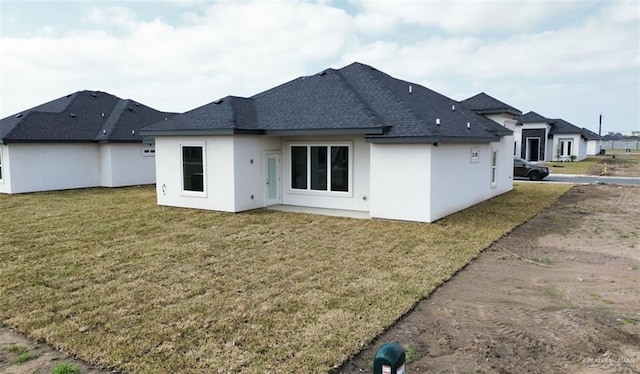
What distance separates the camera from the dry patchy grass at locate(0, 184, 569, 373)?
4.84 meters

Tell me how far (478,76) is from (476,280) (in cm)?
2612

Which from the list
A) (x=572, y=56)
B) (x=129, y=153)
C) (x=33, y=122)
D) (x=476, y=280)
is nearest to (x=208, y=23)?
(x=129, y=153)

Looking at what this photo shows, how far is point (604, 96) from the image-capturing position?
116ft

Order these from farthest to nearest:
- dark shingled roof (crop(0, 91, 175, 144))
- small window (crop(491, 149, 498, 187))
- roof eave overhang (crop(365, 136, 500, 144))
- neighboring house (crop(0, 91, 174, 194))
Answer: dark shingled roof (crop(0, 91, 175, 144)) < neighboring house (crop(0, 91, 174, 194)) < small window (crop(491, 149, 498, 187)) < roof eave overhang (crop(365, 136, 500, 144))

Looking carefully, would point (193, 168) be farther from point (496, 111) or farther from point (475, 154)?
point (496, 111)

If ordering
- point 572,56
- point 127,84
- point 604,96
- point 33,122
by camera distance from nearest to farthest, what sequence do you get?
point 33,122 < point 572,56 < point 127,84 < point 604,96

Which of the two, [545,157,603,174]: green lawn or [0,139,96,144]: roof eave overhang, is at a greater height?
[0,139,96,144]: roof eave overhang

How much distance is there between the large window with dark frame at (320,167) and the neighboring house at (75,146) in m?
11.2

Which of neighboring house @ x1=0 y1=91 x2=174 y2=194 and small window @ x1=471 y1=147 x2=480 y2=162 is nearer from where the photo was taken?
small window @ x1=471 y1=147 x2=480 y2=162

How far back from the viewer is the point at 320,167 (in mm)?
14961

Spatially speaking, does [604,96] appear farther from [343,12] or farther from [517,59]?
[343,12]

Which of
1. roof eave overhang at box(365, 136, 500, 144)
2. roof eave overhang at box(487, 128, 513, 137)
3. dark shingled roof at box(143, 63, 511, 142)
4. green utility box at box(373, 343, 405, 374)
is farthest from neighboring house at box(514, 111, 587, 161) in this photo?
green utility box at box(373, 343, 405, 374)

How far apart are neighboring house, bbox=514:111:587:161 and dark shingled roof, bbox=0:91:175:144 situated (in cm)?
3463

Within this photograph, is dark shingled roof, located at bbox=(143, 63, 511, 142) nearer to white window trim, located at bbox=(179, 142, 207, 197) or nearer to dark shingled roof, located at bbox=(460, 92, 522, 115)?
white window trim, located at bbox=(179, 142, 207, 197)
